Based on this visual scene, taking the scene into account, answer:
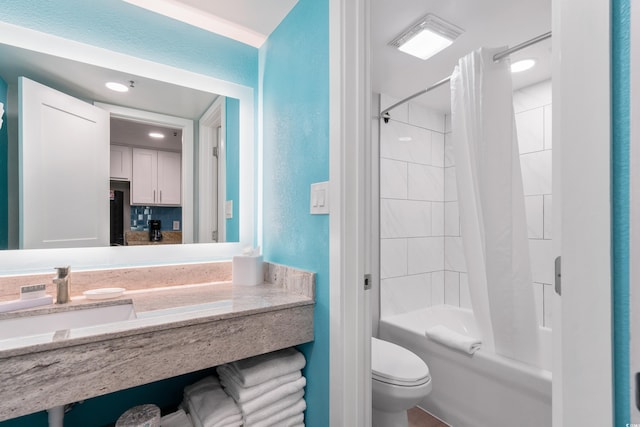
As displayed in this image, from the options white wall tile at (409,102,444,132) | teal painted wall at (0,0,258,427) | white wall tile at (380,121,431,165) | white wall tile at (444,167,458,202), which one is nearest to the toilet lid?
teal painted wall at (0,0,258,427)

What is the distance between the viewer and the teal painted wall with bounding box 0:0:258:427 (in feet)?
3.87

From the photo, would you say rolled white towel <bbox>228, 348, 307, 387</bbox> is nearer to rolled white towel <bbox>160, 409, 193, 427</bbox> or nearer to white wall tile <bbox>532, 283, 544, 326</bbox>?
rolled white towel <bbox>160, 409, 193, 427</bbox>

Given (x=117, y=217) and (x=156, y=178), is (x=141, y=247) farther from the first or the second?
(x=156, y=178)

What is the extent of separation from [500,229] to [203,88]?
1.71m

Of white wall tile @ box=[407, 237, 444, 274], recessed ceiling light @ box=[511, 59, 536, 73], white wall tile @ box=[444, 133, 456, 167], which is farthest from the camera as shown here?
white wall tile @ box=[444, 133, 456, 167]

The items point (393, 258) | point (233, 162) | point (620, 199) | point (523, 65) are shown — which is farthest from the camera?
point (393, 258)

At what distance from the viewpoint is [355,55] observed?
109 centimetres

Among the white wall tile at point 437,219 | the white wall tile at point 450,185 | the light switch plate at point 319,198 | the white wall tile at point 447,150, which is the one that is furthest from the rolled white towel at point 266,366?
the white wall tile at point 447,150

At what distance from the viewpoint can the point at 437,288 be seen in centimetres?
268

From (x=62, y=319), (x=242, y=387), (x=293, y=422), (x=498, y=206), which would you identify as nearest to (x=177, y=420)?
(x=242, y=387)

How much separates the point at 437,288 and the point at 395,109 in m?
1.60

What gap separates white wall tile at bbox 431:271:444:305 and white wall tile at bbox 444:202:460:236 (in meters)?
0.39

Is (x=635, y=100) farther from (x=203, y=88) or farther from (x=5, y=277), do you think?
(x=5, y=277)

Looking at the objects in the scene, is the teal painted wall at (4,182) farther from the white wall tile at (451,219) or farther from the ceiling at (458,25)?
the white wall tile at (451,219)
